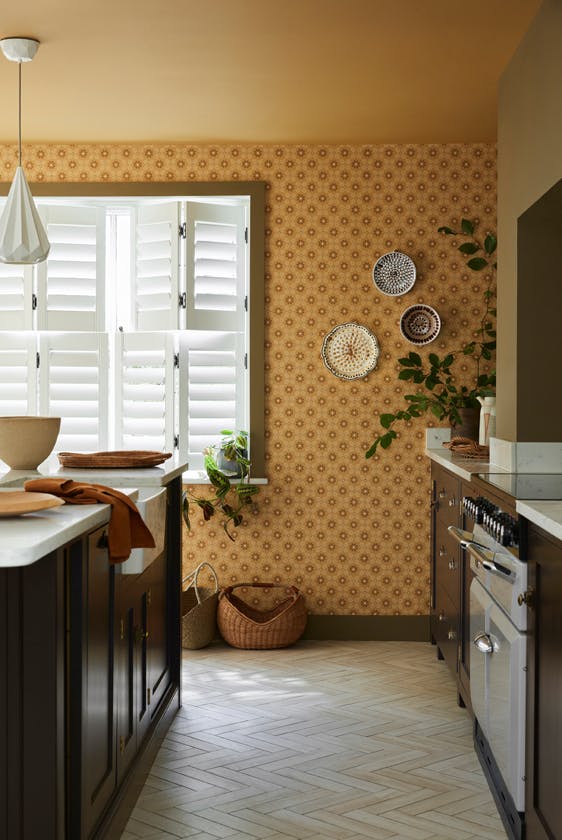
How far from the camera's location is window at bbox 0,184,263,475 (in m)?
5.51

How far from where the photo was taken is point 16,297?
5.55 meters

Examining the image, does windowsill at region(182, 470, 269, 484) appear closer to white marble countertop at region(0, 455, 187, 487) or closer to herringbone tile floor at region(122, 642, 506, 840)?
herringbone tile floor at region(122, 642, 506, 840)

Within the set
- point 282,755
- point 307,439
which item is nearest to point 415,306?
point 307,439

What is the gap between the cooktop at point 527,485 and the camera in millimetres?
2767

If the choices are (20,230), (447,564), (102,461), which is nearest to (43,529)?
(102,461)

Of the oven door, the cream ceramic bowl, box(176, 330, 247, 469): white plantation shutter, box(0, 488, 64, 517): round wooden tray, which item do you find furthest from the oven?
box(176, 330, 247, 469): white plantation shutter

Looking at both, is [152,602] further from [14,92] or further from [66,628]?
[14,92]

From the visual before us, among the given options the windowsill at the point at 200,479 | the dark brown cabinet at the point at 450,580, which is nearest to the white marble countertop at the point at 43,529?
the dark brown cabinet at the point at 450,580

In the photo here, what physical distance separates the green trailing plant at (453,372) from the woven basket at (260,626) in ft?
3.14

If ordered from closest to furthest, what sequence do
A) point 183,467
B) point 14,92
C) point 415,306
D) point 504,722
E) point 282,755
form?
point 504,722 < point 282,755 < point 183,467 < point 14,92 < point 415,306

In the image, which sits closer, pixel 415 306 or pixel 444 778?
pixel 444 778

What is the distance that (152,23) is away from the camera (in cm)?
366

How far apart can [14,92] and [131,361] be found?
1684 millimetres

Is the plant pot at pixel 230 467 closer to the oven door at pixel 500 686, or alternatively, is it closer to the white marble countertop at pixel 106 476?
the white marble countertop at pixel 106 476
